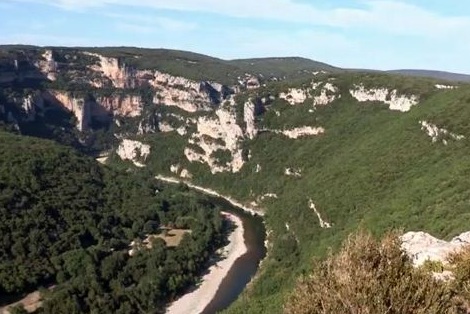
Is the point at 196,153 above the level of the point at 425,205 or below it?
below

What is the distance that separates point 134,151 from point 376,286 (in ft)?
534

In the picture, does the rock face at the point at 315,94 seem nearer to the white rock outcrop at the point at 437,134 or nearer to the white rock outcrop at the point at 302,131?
the white rock outcrop at the point at 302,131

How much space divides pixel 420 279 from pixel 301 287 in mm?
3851

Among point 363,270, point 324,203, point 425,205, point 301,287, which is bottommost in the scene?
point 324,203

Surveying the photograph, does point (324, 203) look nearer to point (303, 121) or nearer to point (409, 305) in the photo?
point (303, 121)

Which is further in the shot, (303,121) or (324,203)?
(303,121)

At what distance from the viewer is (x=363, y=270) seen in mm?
18188

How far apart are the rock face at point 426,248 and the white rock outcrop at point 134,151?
493 feet

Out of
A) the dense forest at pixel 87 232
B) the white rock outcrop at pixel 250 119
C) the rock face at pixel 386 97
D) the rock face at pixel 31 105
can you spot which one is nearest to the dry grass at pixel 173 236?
the dense forest at pixel 87 232

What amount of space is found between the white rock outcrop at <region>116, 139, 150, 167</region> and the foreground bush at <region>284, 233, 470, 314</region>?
512 feet

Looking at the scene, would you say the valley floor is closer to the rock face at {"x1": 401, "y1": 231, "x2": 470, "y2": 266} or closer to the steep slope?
the steep slope

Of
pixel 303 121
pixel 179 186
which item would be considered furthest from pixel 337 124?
pixel 179 186

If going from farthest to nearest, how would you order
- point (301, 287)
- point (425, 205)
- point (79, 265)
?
1. point (79, 265)
2. point (425, 205)
3. point (301, 287)

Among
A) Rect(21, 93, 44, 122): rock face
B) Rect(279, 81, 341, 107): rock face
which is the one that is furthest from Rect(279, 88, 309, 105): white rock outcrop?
Rect(21, 93, 44, 122): rock face
